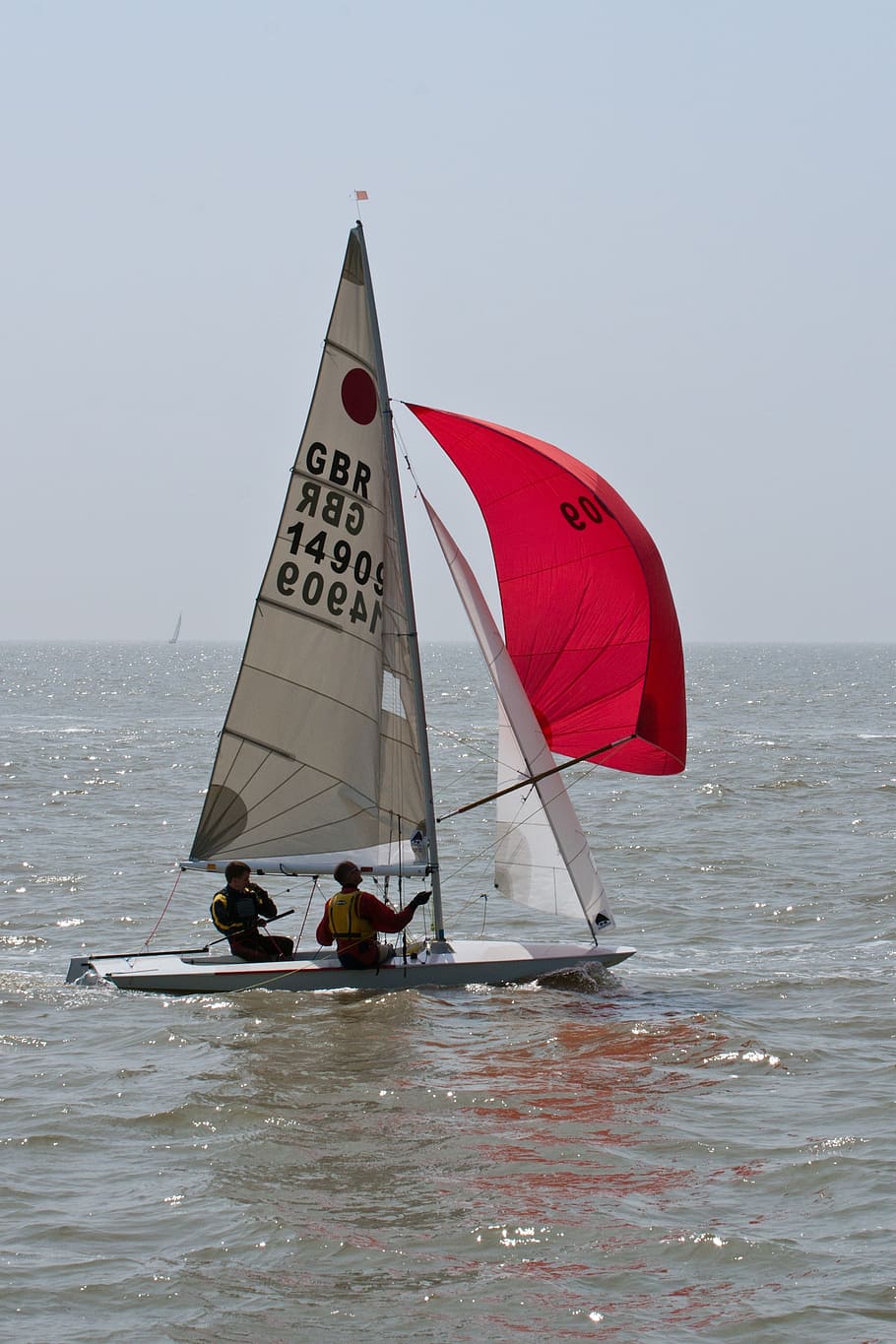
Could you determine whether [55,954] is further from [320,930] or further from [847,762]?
[847,762]

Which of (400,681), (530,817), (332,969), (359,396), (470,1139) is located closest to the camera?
(470,1139)

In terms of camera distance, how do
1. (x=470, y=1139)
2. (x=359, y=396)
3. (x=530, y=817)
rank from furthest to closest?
(x=530, y=817)
(x=359, y=396)
(x=470, y=1139)

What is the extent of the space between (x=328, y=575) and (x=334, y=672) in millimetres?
803

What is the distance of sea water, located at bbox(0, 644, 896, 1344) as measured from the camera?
278 inches

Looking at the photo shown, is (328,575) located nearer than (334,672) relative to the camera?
Yes

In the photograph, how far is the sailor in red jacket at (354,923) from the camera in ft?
39.8

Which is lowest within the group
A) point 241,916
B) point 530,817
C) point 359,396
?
point 241,916

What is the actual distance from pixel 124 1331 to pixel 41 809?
21.3 m

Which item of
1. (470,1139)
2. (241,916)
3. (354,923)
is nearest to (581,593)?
(354,923)

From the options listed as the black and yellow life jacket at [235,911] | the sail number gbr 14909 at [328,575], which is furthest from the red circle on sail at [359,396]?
the black and yellow life jacket at [235,911]

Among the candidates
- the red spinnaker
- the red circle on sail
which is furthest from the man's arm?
the red circle on sail

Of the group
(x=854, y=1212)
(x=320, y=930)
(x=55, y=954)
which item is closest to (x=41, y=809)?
(x=55, y=954)

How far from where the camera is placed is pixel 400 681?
1283 cm

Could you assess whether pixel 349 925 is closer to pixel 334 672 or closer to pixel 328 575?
pixel 334 672
